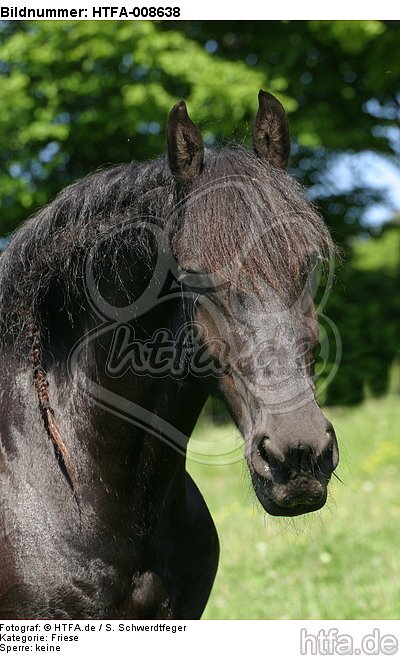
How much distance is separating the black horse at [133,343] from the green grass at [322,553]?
2.05 feet

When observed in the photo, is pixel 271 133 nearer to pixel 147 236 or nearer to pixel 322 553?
pixel 147 236

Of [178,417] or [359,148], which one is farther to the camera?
[359,148]

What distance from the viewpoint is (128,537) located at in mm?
3035

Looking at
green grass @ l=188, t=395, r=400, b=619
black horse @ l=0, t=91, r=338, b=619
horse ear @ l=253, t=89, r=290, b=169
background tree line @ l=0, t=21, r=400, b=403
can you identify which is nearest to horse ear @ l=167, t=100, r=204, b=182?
black horse @ l=0, t=91, r=338, b=619

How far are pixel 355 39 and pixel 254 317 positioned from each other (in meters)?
9.84

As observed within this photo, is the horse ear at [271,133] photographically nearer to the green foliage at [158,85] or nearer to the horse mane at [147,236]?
the horse mane at [147,236]

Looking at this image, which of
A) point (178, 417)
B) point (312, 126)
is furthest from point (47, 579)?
point (312, 126)

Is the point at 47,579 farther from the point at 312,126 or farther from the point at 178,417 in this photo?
the point at 312,126

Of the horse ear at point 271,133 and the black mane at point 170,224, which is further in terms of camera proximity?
the horse ear at point 271,133

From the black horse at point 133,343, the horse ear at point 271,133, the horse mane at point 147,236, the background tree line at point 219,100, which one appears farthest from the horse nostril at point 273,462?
the background tree line at point 219,100

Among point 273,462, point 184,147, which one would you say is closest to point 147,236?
point 184,147

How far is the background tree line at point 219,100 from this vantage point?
1121 centimetres

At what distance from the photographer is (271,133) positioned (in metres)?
3.09
